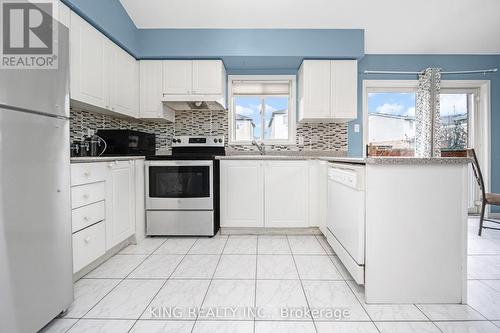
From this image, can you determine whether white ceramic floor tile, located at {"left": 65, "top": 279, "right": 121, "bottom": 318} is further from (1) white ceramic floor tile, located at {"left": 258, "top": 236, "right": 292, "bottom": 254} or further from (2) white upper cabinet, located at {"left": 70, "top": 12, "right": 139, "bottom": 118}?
(2) white upper cabinet, located at {"left": 70, "top": 12, "right": 139, "bottom": 118}

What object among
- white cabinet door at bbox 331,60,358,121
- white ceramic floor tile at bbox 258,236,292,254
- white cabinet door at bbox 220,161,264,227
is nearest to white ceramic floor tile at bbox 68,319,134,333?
white ceramic floor tile at bbox 258,236,292,254

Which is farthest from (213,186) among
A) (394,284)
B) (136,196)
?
Result: (394,284)

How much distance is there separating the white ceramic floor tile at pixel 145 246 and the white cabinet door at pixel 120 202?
13 cm

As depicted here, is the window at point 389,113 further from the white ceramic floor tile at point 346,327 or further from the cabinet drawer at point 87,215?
the cabinet drawer at point 87,215

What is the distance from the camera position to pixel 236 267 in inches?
83.1

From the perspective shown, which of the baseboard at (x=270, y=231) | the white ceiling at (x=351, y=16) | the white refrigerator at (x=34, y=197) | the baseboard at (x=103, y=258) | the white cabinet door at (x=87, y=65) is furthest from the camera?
the baseboard at (x=270, y=231)

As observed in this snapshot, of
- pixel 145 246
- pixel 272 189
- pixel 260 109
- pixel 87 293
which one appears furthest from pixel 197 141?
pixel 87 293

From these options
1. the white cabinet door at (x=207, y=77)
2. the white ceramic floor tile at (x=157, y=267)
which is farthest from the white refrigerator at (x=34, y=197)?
the white cabinet door at (x=207, y=77)

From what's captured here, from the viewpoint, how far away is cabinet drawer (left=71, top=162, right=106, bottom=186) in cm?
178

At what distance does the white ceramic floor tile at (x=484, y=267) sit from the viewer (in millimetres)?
1987

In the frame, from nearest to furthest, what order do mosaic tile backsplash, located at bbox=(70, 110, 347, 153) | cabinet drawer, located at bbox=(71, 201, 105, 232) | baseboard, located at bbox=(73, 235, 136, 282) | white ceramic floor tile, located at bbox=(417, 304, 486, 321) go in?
white ceramic floor tile, located at bbox=(417, 304, 486, 321) → cabinet drawer, located at bbox=(71, 201, 105, 232) → baseboard, located at bbox=(73, 235, 136, 282) → mosaic tile backsplash, located at bbox=(70, 110, 347, 153)

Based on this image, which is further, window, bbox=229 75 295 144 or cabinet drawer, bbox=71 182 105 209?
window, bbox=229 75 295 144

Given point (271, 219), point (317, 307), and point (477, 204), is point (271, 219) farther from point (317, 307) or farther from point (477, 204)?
point (477, 204)

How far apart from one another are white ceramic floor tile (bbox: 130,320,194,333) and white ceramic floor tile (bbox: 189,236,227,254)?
1.03 metres
